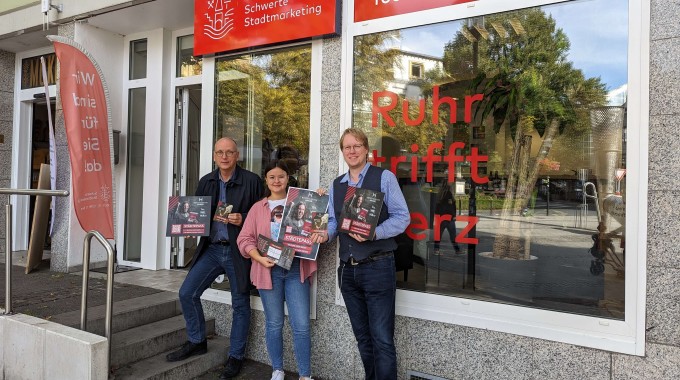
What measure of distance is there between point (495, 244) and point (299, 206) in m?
1.54

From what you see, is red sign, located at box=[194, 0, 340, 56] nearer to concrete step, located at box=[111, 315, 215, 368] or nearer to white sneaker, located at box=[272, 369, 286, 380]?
concrete step, located at box=[111, 315, 215, 368]

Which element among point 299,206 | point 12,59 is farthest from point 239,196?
point 12,59

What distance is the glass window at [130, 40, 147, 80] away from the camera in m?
6.81

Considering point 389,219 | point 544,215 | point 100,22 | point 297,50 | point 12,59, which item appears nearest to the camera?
point 389,219

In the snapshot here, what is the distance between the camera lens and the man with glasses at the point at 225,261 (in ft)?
12.9

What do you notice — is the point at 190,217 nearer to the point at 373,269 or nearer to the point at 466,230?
the point at 373,269

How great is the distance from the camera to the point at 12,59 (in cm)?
816

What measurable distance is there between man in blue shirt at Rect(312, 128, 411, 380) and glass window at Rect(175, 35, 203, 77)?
3.96 metres

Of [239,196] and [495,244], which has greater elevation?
[239,196]

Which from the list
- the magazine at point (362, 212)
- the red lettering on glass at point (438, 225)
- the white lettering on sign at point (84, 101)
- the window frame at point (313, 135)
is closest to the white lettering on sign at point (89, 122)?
the white lettering on sign at point (84, 101)

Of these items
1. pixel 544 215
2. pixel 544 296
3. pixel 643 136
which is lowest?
pixel 544 296

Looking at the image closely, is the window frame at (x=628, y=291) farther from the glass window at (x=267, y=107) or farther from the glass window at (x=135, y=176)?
the glass window at (x=135, y=176)

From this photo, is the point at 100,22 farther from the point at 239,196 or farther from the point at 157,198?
the point at 239,196

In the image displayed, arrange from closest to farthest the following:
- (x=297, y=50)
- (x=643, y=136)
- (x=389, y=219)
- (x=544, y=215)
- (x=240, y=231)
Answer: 1. (x=643, y=136)
2. (x=389, y=219)
3. (x=544, y=215)
4. (x=240, y=231)
5. (x=297, y=50)
